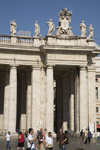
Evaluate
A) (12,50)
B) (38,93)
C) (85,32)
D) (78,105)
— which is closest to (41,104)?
(38,93)

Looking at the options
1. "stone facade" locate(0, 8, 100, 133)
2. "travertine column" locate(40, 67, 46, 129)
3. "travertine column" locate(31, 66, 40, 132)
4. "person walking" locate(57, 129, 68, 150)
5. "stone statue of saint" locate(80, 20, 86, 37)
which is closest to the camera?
"person walking" locate(57, 129, 68, 150)

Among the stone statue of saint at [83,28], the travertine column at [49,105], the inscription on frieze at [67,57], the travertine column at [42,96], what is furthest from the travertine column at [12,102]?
the stone statue of saint at [83,28]

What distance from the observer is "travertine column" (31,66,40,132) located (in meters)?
42.9

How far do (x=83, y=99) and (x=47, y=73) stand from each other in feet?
21.3

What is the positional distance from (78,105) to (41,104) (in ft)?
18.2

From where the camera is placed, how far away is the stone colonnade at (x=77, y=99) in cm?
4303

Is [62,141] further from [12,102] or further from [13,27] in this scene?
[13,27]

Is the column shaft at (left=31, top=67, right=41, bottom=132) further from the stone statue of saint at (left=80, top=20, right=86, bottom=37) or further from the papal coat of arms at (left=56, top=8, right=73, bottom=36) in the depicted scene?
the stone statue of saint at (left=80, top=20, right=86, bottom=37)

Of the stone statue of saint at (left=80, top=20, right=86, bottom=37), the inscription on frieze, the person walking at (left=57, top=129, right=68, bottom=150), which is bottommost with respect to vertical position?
the person walking at (left=57, top=129, right=68, bottom=150)

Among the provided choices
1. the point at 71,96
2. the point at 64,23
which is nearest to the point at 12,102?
the point at 71,96

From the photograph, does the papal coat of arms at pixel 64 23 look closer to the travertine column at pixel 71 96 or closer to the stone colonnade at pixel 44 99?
the stone colonnade at pixel 44 99

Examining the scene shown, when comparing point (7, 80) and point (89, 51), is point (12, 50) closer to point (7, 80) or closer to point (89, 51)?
point (7, 80)

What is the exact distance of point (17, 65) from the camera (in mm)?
43469

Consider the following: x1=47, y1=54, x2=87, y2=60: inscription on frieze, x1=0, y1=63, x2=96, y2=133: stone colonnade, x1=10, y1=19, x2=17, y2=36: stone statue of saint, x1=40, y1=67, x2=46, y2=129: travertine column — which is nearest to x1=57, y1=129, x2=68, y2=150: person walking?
x1=0, y1=63, x2=96, y2=133: stone colonnade
